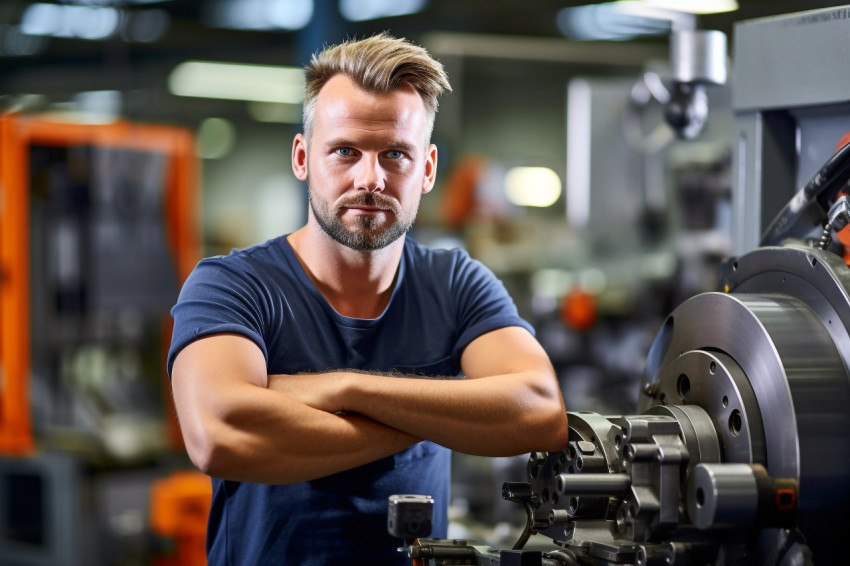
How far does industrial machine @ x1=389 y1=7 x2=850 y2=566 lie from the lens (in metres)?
1.30

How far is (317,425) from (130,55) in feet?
27.1

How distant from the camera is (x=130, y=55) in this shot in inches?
354

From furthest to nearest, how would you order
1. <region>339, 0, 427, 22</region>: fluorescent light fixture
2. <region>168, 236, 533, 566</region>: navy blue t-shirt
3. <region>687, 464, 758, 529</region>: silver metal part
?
1. <region>339, 0, 427, 22</region>: fluorescent light fixture
2. <region>168, 236, 533, 566</region>: navy blue t-shirt
3. <region>687, 464, 758, 529</region>: silver metal part

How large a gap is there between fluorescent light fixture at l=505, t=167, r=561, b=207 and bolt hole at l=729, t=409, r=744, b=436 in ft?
26.6

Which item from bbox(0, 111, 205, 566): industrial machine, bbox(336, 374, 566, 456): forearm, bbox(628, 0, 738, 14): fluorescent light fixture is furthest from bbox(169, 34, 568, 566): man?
bbox(628, 0, 738, 14): fluorescent light fixture

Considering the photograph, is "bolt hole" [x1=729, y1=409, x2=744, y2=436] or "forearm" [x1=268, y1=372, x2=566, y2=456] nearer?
"bolt hole" [x1=729, y1=409, x2=744, y2=436]

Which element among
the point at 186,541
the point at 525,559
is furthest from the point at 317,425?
the point at 186,541

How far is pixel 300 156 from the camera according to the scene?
1803 mm

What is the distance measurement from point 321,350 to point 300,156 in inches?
14.4

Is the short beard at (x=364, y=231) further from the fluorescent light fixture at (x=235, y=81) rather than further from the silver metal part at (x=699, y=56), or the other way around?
the fluorescent light fixture at (x=235, y=81)

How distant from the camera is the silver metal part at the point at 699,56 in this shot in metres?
2.29

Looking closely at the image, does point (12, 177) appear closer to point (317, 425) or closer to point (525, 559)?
point (317, 425)

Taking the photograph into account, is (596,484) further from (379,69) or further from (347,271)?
(379,69)

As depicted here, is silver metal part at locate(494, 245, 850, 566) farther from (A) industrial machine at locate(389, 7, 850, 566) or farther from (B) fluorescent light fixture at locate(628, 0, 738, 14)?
(B) fluorescent light fixture at locate(628, 0, 738, 14)
